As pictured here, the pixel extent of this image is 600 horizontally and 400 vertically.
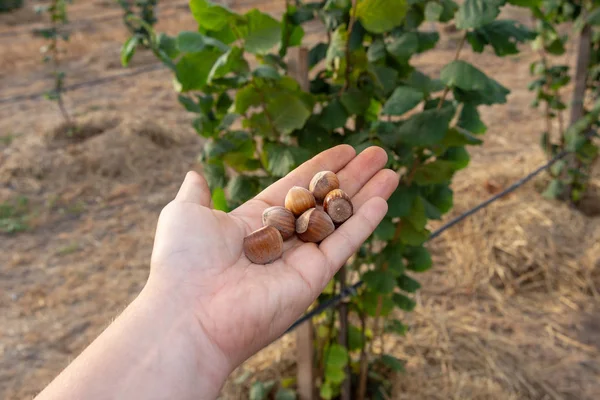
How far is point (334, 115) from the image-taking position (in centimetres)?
136

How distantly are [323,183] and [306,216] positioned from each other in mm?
116

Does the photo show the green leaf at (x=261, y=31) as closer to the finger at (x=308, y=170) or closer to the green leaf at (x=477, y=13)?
the finger at (x=308, y=170)

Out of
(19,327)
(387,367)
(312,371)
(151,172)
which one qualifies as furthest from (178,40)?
(151,172)

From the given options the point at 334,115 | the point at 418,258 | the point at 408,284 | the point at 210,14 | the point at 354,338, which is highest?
the point at 210,14

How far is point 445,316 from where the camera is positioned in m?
2.63

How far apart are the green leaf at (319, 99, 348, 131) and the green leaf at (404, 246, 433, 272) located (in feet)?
1.79

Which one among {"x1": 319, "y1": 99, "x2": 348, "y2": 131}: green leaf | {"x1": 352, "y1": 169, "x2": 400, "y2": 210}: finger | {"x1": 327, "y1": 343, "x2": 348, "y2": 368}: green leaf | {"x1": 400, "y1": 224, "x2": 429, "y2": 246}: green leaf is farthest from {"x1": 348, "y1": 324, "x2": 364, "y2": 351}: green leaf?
{"x1": 319, "y1": 99, "x2": 348, "y2": 131}: green leaf

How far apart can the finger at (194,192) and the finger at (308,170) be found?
22 cm

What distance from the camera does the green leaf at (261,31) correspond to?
4.05 feet

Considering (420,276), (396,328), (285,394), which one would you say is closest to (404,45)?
(396,328)

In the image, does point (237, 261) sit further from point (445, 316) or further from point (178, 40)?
point (445, 316)

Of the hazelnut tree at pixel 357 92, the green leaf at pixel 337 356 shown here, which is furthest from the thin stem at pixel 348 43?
the green leaf at pixel 337 356

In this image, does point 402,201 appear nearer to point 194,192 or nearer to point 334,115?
point 334,115

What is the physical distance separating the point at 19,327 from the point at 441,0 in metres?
2.83
